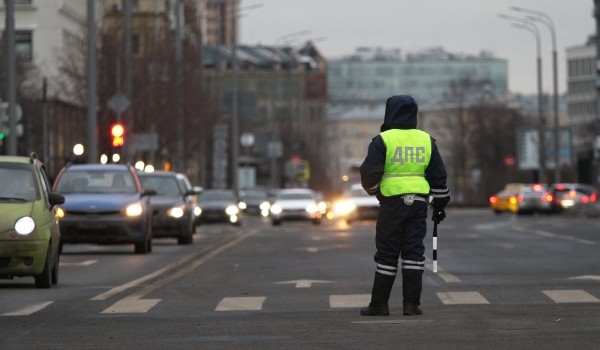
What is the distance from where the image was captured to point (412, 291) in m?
15.6

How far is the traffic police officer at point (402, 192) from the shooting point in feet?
51.4

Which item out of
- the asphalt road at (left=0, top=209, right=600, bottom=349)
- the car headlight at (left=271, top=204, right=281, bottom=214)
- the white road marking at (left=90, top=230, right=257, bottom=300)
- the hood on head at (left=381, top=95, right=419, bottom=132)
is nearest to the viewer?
the asphalt road at (left=0, top=209, right=600, bottom=349)

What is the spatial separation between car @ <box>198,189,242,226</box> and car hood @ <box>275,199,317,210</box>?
66.6 inches

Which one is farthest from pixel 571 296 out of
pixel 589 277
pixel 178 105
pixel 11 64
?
pixel 178 105

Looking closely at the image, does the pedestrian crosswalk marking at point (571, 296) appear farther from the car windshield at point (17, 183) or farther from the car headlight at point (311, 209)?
the car headlight at point (311, 209)

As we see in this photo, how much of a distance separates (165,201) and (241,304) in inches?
869

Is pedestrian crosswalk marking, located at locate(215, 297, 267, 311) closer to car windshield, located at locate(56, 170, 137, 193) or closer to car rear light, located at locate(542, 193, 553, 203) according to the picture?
car windshield, located at locate(56, 170, 137, 193)

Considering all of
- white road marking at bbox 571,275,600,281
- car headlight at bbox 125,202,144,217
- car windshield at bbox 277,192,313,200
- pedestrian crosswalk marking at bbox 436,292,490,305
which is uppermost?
car headlight at bbox 125,202,144,217

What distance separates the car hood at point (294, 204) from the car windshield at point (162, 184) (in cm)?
2454

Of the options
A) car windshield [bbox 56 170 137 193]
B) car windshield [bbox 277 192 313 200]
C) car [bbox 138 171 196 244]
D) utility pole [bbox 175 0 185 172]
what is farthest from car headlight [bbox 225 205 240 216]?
car windshield [bbox 56 170 137 193]

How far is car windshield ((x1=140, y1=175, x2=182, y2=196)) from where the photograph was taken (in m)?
40.6

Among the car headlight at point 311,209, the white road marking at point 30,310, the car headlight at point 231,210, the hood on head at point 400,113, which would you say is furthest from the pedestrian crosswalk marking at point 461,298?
the car headlight at point 311,209

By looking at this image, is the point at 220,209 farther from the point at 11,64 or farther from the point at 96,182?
the point at 96,182

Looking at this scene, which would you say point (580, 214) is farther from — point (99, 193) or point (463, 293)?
point (463, 293)
